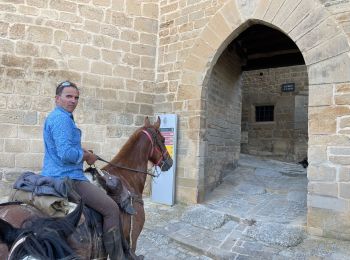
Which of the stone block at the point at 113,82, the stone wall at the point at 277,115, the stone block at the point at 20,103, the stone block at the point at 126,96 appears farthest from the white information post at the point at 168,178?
the stone wall at the point at 277,115

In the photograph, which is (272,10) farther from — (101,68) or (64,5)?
(64,5)

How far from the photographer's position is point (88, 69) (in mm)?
6832

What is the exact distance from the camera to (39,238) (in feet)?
6.04

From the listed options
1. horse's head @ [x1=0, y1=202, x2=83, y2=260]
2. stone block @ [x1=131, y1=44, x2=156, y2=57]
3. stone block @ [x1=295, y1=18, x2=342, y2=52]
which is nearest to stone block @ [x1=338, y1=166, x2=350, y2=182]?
stone block @ [x1=295, y1=18, x2=342, y2=52]

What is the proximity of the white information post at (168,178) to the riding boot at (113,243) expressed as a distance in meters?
3.79

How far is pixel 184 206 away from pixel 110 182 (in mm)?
3760

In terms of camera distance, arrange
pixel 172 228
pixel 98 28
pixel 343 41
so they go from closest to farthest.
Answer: pixel 343 41 < pixel 172 228 < pixel 98 28

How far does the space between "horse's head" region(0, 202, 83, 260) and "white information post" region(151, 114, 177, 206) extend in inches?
179

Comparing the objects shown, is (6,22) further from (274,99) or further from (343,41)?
(274,99)

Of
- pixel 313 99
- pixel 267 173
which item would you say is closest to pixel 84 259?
pixel 313 99

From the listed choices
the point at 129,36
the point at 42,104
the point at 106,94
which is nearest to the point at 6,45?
the point at 42,104

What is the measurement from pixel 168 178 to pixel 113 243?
3.94m

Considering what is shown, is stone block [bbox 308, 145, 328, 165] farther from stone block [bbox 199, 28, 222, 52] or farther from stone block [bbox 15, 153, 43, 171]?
stone block [bbox 15, 153, 43, 171]

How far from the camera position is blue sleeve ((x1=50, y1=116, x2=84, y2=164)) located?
2512 mm
